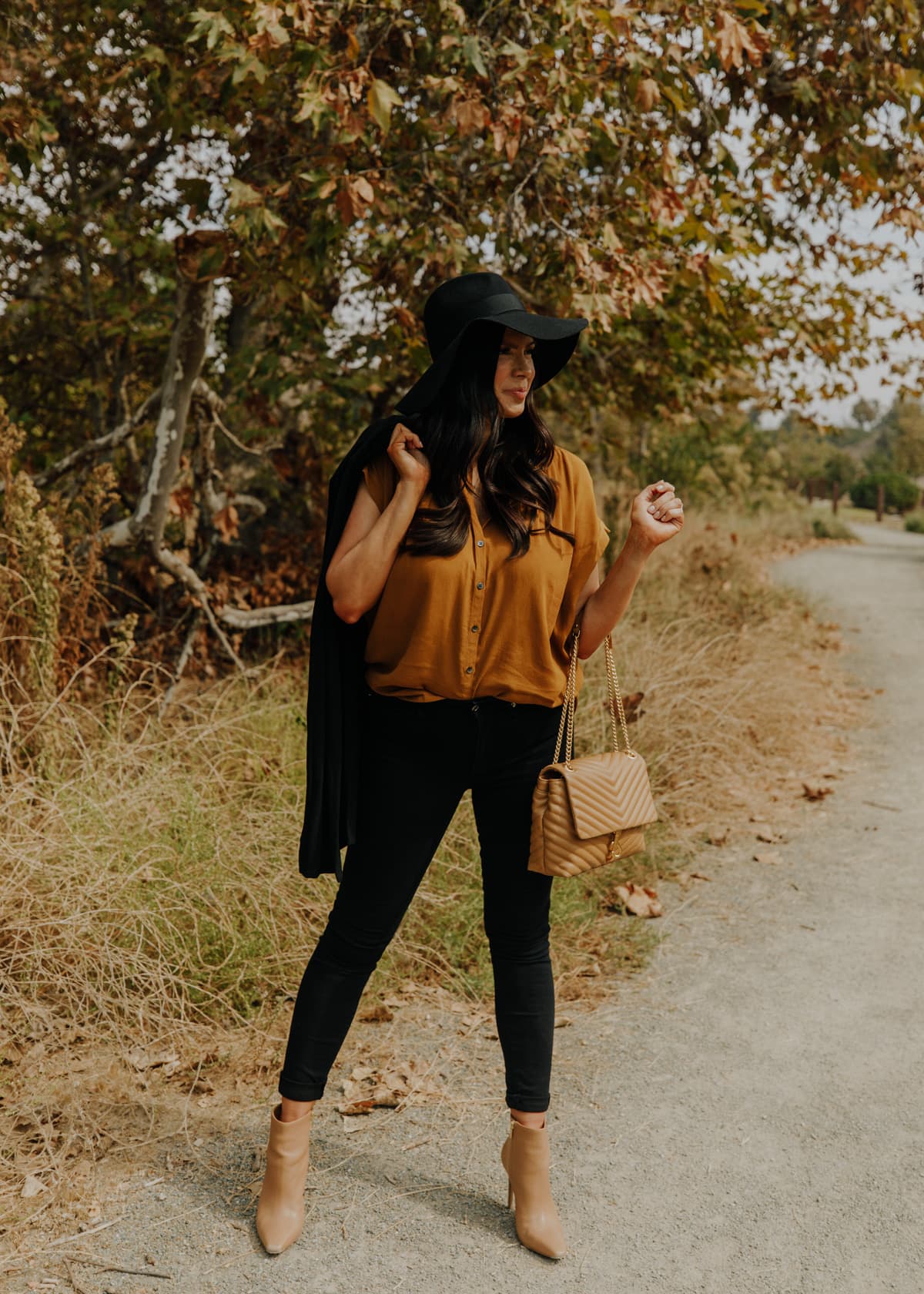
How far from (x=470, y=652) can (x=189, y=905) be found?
169 cm

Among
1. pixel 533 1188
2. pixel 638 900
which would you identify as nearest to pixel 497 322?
pixel 533 1188

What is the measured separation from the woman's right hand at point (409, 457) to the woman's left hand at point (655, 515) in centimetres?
43

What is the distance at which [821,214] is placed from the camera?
6.87 meters

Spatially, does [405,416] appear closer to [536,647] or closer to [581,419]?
[536,647]

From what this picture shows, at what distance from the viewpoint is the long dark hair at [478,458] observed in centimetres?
221

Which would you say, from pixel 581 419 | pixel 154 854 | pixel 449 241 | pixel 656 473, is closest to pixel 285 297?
pixel 449 241

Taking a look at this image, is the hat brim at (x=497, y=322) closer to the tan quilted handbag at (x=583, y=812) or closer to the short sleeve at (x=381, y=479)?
the short sleeve at (x=381, y=479)

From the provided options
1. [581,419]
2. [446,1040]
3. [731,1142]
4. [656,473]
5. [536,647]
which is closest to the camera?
[536,647]

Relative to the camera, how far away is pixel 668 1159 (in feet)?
8.80

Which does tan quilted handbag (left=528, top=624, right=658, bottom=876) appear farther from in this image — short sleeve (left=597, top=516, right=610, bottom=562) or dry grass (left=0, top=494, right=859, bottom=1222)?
dry grass (left=0, top=494, right=859, bottom=1222)

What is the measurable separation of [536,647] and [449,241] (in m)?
2.90

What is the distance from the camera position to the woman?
221 cm

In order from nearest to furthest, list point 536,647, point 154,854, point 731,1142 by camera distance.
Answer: point 536,647 < point 731,1142 < point 154,854

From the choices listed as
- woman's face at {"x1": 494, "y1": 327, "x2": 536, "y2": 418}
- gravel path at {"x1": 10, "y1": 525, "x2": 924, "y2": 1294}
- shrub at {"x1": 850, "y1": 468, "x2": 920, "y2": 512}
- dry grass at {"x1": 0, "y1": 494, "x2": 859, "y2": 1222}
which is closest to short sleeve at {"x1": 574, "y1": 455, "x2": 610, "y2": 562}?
woman's face at {"x1": 494, "y1": 327, "x2": 536, "y2": 418}
